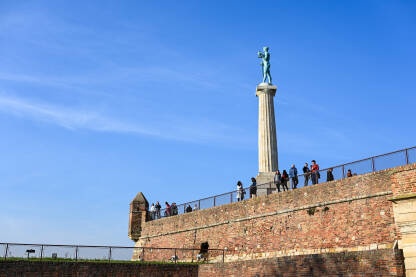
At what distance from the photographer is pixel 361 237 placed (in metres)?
18.7

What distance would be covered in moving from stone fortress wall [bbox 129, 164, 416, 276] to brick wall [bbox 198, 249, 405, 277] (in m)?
0.04

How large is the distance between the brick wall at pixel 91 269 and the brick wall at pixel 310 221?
3270 mm

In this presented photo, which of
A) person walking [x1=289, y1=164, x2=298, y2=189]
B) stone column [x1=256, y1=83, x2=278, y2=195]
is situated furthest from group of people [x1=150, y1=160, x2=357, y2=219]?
stone column [x1=256, y1=83, x2=278, y2=195]

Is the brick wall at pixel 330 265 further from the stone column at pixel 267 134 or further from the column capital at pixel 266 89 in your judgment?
the column capital at pixel 266 89

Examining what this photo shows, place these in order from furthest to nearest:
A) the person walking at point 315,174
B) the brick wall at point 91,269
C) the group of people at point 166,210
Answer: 1. the group of people at point 166,210
2. the person walking at point 315,174
3. the brick wall at point 91,269

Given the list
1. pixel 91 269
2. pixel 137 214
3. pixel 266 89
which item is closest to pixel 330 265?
pixel 91 269

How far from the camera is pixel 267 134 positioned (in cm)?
3294

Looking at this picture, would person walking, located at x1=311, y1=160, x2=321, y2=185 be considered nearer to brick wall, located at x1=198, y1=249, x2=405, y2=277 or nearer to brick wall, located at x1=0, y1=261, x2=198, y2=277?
brick wall, located at x1=198, y1=249, x2=405, y2=277

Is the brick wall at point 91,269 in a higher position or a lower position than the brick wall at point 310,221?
lower

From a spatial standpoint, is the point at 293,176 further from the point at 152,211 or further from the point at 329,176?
the point at 152,211

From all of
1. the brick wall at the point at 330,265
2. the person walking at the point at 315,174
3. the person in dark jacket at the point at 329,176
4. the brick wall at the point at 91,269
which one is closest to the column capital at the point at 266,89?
the person walking at the point at 315,174

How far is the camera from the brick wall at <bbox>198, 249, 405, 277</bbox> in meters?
15.2

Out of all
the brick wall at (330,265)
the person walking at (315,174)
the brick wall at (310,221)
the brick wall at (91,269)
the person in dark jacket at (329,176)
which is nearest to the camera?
the brick wall at (330,265)

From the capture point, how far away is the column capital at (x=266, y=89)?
34.0m
